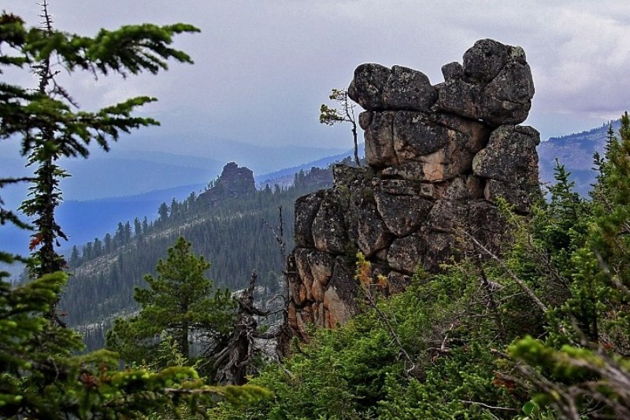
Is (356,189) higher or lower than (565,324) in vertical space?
higher

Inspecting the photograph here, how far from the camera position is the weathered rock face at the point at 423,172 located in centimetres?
2417

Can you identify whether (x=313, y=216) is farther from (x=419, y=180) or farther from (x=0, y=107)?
(x=0, y=107)

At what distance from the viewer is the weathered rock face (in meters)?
24.2

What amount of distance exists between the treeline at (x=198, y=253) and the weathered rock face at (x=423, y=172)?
93.4 metres

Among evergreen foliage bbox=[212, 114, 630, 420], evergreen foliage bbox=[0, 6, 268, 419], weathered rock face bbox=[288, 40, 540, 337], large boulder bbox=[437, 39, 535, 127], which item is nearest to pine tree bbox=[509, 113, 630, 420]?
evergreen foliage bbox=[212, 114, 630, 420]

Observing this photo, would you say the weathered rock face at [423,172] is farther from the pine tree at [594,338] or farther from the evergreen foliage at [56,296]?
the evergreen foliage at [56,296]

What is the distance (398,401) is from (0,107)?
7.16 meters

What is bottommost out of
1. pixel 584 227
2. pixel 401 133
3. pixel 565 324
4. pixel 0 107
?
pixel 565 324

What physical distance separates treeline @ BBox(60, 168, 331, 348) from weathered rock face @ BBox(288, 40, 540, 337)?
3678 inches

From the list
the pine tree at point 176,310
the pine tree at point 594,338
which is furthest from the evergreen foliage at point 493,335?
the pine tree at point 176,310

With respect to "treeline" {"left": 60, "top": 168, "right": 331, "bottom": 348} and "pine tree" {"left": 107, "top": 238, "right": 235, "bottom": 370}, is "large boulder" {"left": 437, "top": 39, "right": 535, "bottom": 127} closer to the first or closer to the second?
"pine tree" {"left": 107, "top": 238, "right": 235, "bottom": 370}

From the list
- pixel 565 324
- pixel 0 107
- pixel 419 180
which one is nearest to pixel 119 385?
pixel 0 107

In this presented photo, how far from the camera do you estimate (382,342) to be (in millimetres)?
11602

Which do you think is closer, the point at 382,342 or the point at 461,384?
the point at 461,384
